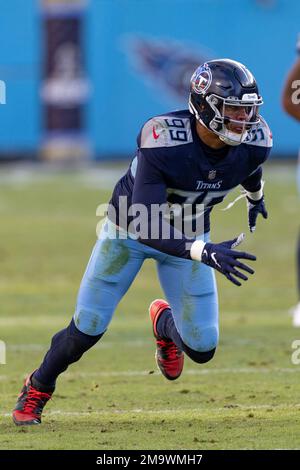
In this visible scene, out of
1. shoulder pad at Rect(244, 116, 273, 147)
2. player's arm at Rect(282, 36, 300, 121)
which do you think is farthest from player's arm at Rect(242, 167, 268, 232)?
player's arm at Rect(282, 36, 300, 121)

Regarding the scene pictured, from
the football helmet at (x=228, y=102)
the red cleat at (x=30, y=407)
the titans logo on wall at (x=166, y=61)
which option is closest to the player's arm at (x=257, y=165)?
the football helmet at (x=228, y=102)

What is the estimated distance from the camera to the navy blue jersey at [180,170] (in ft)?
16.4

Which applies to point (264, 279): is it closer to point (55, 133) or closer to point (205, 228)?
point (205, 228)

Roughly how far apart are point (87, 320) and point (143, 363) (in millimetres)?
1873

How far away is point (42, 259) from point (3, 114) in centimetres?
892

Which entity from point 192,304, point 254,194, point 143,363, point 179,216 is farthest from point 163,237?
point 143,363

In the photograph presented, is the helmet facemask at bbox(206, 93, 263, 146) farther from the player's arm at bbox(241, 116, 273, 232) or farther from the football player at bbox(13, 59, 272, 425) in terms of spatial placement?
the player's arm at bbox(241, 116, 273, 232)

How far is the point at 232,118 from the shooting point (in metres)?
5.04

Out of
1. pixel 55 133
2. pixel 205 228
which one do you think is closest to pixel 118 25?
pixel 55 133

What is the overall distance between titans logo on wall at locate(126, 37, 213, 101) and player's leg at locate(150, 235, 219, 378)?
15.3 metres

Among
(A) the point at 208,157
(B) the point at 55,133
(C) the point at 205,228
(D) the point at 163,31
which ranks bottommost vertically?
(B) the point at 55,133

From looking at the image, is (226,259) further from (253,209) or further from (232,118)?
(253,209)

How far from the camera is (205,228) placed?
5559 mm
